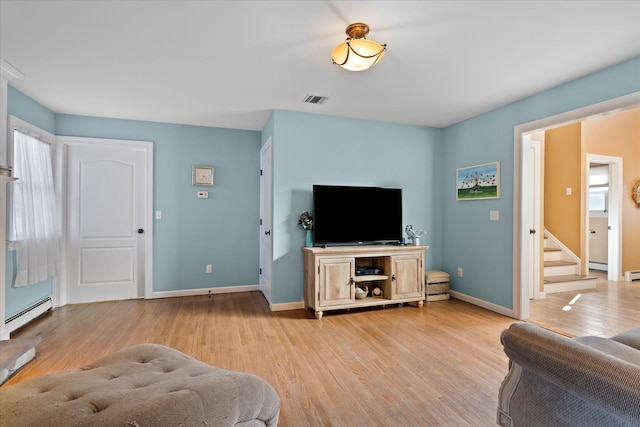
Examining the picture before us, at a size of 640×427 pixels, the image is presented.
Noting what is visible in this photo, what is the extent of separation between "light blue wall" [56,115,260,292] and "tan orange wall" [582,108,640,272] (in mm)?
5836

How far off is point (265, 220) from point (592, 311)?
4168 mm

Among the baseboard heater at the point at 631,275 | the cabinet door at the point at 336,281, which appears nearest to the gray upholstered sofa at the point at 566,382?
the cabinet door at the point at 336,281

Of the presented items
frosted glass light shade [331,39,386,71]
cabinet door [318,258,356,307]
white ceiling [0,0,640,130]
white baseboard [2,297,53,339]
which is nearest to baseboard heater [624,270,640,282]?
white ceiling [0,0,640,130]

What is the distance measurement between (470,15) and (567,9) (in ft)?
1.86

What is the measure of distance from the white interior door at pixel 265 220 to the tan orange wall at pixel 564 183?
16.0 feet

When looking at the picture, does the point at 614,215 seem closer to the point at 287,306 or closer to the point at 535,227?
the point at 535,227

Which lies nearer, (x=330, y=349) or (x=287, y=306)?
(x=330, y=349)

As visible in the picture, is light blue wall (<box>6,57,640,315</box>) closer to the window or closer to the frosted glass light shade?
the window

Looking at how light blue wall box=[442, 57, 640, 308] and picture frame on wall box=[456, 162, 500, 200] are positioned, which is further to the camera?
picture frame on wall box=[456, 162, 500, 200]

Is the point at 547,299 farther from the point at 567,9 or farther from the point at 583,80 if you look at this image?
the point at 567,9

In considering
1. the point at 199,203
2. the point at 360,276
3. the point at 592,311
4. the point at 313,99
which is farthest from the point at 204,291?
the point at 592,311

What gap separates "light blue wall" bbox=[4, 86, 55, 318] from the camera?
3.02 meters

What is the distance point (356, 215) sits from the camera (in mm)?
3881

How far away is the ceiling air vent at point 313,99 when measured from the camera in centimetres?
336
